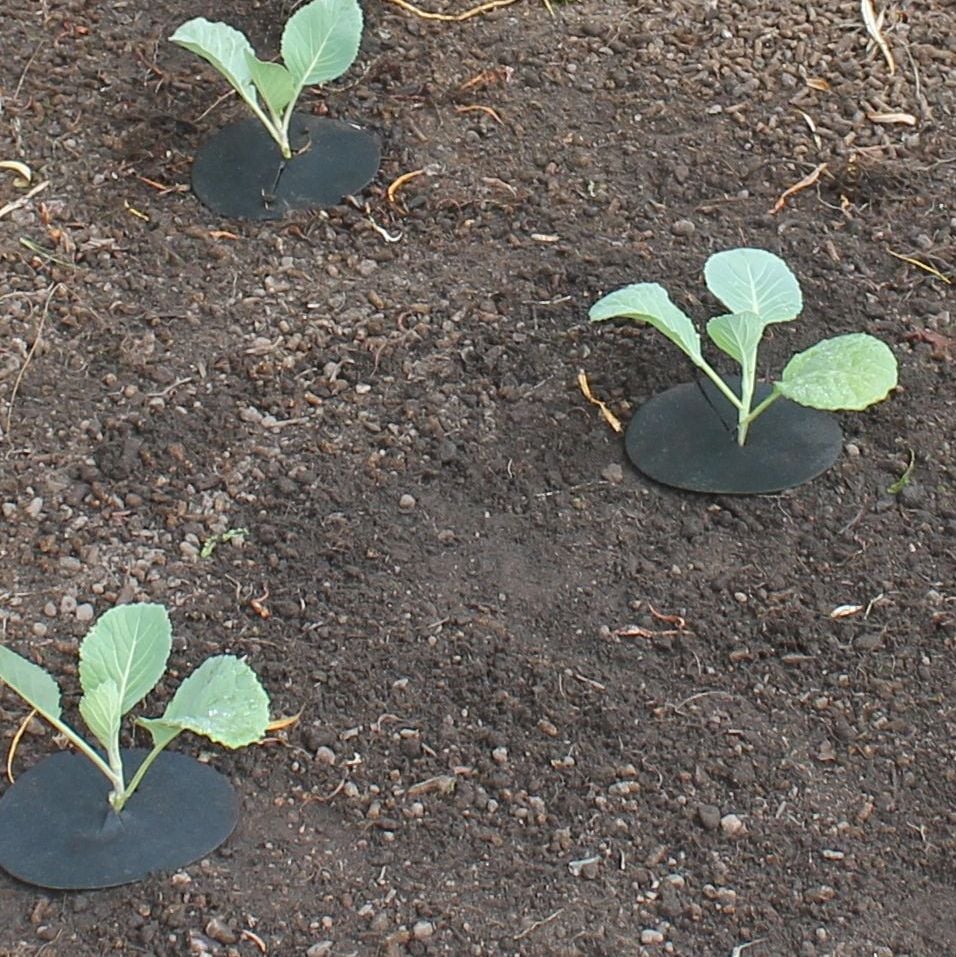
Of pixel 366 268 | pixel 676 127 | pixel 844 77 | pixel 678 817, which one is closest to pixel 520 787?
pixel 678 817

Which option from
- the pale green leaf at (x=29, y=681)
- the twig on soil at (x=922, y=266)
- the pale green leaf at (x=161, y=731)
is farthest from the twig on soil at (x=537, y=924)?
the twig on soil at (x=922, y=266)

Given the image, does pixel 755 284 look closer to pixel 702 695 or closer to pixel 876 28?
pixel 702 695

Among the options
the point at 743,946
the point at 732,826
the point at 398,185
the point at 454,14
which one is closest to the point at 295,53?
the point at 398,185

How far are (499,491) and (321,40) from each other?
38.0 inches

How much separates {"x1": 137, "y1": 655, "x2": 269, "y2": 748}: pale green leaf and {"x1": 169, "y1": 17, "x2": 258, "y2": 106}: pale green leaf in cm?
125

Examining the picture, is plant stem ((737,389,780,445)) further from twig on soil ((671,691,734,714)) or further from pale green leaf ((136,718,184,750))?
pale green leaf ((136,718,184,750))

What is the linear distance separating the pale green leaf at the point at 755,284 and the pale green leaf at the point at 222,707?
95 cm

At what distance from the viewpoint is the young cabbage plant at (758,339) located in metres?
2.10

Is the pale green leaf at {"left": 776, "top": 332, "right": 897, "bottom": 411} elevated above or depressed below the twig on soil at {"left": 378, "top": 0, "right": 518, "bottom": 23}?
above

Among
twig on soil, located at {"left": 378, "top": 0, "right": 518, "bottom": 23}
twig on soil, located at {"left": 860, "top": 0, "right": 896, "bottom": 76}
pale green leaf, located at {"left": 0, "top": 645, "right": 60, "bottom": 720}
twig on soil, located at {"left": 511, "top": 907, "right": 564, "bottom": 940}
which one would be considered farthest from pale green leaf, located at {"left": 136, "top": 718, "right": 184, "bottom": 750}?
twig on soil, located at {"left": 860, "top": 0, "right": 896, "bottom": 76}

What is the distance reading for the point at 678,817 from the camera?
189 cm

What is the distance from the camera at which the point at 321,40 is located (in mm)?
2725

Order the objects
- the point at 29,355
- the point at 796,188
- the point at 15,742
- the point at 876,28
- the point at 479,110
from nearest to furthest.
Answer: the point at 15,742, the point at 29,355, the point at 796,188, the point at 479,110, the point at 876,28

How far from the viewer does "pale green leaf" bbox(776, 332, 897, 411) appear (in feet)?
6.85
